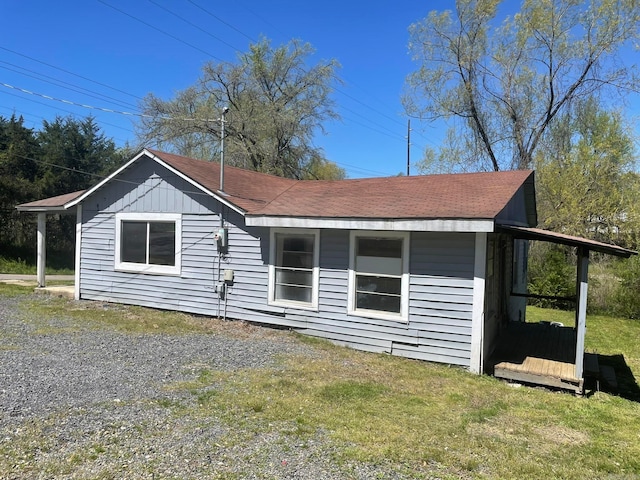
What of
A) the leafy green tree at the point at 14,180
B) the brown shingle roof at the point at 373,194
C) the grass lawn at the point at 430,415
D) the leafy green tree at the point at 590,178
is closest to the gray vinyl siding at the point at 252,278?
the brown shingle roof at the point at 373,194

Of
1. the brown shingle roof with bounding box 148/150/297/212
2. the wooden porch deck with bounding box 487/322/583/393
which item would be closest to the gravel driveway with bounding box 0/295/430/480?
the wooden porch deck with bounding box 487/322/583/393

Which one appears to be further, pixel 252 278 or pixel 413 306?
pixel 252 278

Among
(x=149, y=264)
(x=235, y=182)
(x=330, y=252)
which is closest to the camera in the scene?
(x=330, y=252)

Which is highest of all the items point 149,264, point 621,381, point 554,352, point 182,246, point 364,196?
point 364,196

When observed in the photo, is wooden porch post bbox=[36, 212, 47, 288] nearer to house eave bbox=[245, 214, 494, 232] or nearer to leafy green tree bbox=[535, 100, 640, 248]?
house eave bbox=[245, 214, 494, 232]

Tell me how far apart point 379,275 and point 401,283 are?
1.37 feet

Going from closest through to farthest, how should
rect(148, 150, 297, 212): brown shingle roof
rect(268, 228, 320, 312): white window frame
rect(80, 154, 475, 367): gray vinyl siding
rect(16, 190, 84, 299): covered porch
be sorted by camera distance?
rect(80, 154, 475, 367): gray vinyl siding < rect(268, 228, 320, 312): white window frame < rect(148, 150, 297, 212): brown shingle roof < rect(16, 190, 84, 299): covered porch

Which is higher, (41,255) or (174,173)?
(174,173)

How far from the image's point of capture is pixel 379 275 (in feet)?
26.0

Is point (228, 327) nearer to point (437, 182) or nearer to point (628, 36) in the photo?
point (437, 182)

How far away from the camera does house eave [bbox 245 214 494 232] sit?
6676 millimetres

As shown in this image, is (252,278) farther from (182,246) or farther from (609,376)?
(609,376)

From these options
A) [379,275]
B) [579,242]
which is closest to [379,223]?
[379,275]

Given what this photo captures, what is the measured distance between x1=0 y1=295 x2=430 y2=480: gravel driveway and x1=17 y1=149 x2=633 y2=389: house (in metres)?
2.12
